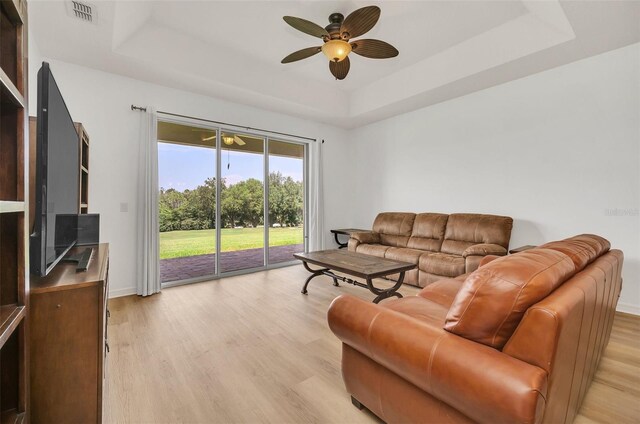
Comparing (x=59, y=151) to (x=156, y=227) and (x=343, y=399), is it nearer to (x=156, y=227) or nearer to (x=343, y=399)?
(x=343, y=399)

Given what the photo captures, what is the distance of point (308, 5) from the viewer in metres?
2.77

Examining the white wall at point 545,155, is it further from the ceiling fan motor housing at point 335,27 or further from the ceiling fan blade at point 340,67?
the ceiling fan motor housing at point 335,27

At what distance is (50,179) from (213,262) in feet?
11.8

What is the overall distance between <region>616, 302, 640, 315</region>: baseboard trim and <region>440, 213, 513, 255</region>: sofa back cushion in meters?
1.12

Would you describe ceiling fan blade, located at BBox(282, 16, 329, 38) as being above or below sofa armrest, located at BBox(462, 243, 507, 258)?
above

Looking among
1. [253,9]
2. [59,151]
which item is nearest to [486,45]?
[253,9]

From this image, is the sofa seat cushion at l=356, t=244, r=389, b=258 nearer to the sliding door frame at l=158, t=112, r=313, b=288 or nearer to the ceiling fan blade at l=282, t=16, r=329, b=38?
the sliding door frame at l=158, t=112, r=313, b=288

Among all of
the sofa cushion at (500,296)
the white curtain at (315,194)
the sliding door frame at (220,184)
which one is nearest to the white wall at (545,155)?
the white curtain at (315,194)

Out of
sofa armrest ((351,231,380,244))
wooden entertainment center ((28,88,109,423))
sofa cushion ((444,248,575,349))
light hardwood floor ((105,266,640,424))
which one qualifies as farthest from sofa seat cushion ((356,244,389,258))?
wooden entertainment center ((28,88,109,423))

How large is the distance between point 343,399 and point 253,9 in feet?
11.1

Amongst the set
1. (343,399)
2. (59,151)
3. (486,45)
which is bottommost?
(343,399)

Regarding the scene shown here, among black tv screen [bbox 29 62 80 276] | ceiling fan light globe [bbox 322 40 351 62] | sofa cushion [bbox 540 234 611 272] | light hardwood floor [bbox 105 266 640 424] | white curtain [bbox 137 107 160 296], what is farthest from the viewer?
white curtain [bbox 137 107 160 296]

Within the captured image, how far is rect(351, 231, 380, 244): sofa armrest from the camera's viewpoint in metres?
4.49

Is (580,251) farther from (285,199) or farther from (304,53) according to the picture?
(285,199)
